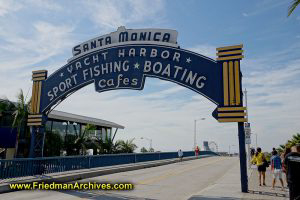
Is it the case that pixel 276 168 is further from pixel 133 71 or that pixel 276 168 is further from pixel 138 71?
pixel 133 71

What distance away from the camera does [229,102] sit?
1195 cm

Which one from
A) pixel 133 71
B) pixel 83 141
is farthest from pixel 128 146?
Result: pixel 133 71

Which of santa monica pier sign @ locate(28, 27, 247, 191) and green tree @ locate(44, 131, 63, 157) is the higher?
santa monica pier sign @ locate(28, 27, 247, 191)

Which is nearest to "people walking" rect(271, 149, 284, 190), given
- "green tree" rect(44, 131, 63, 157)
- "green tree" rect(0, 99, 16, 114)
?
"green tree" rect(44, 131, 63, 157)

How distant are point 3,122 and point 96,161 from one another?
1353 centimetres

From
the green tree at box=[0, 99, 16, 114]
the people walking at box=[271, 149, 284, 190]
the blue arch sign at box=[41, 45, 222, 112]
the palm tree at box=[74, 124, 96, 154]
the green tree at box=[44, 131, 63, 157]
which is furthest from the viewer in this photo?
the palm tree at box=[74, 124, 96, 154]

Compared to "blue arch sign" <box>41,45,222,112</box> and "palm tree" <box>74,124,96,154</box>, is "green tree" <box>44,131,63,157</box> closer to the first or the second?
"palm tree" <box>74,124,96,154</box>

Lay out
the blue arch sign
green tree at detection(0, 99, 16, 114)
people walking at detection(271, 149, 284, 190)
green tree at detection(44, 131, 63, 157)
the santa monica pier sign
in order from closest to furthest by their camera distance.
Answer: people walking at detection(271, 149, 284, 190) < the santa monica pier sign < the blue arch sign < green tree at detection(0, 99, 16, 114) < green tree at detection(44, 131, 63, 157)

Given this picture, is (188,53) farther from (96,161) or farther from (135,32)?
(96,161)

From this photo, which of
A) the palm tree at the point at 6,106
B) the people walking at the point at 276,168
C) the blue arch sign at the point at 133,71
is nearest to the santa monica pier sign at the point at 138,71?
the blue arch sign at the point at 133,71

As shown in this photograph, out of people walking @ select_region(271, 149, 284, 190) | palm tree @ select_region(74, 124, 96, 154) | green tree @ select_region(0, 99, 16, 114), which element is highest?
green tree @ select_region(0, 99, 16, 114)

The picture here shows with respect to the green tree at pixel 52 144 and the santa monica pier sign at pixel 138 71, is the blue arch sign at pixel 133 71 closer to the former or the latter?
the santa monica pier sign at pixel 138 71

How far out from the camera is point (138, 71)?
46.4 feet

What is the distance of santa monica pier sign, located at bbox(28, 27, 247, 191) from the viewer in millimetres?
12141
